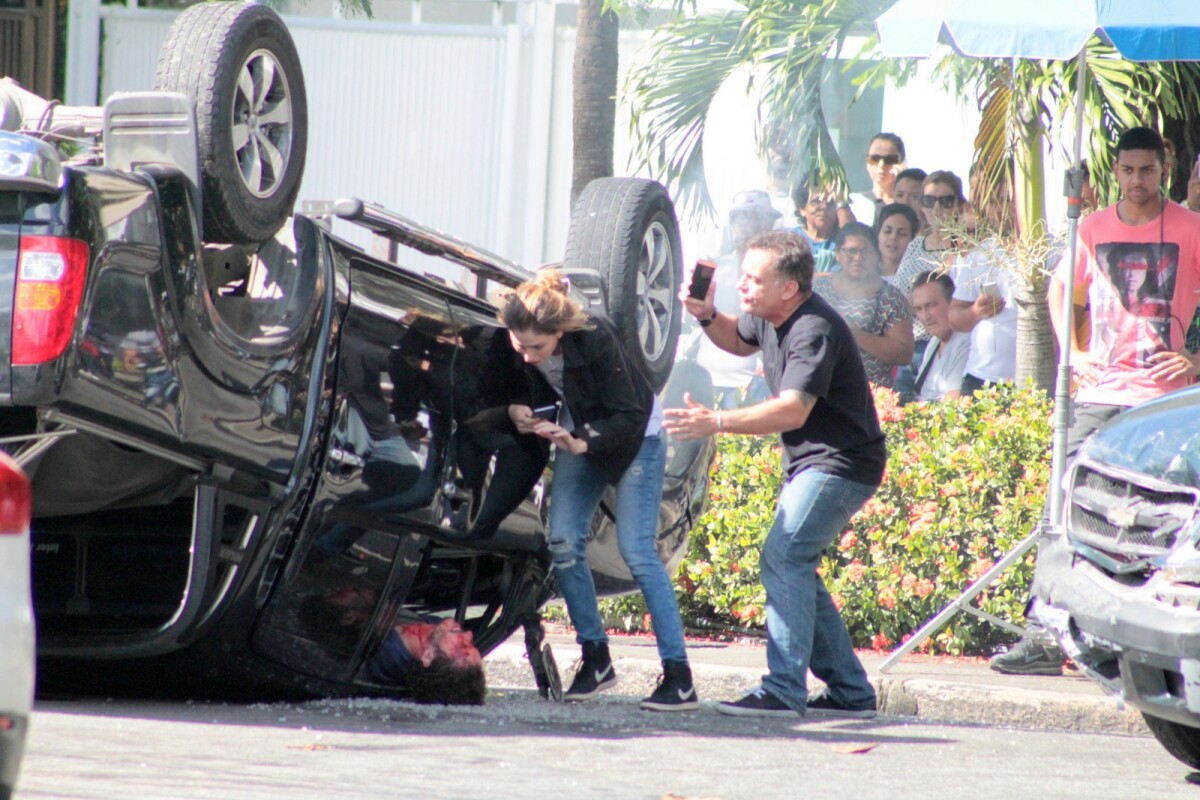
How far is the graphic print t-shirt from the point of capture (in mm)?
6930

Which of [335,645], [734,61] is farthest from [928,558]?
[734,61]

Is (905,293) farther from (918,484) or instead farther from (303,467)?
(303,467)

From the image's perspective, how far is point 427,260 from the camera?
12562 millimetres

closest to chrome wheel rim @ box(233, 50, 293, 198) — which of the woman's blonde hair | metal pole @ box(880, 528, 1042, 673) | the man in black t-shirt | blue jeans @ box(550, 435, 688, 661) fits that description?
the woman's blonde hair

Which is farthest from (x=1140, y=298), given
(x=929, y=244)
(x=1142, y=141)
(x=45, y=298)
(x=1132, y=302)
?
(x=45, y=298)

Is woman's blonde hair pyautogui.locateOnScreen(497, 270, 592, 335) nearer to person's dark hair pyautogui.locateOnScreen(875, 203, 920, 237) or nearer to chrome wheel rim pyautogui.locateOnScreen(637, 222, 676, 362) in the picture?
chrome wheel rim pyautogui.locateOnScreen(637, 222, 676, 362)

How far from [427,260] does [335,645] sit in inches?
297

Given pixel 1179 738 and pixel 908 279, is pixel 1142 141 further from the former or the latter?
pixel 1179 738

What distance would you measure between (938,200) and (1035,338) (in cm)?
127

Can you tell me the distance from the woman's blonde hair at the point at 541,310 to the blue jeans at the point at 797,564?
3.30ft

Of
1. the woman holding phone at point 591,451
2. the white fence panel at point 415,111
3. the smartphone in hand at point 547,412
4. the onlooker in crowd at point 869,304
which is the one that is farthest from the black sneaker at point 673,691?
the white fence panel at point 415,111

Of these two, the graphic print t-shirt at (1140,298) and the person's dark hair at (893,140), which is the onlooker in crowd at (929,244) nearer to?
the person's dark hair at (893,140)

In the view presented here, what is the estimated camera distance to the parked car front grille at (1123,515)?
4.48 metres

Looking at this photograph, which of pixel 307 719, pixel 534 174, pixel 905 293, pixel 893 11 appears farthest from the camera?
pixel 534 174
